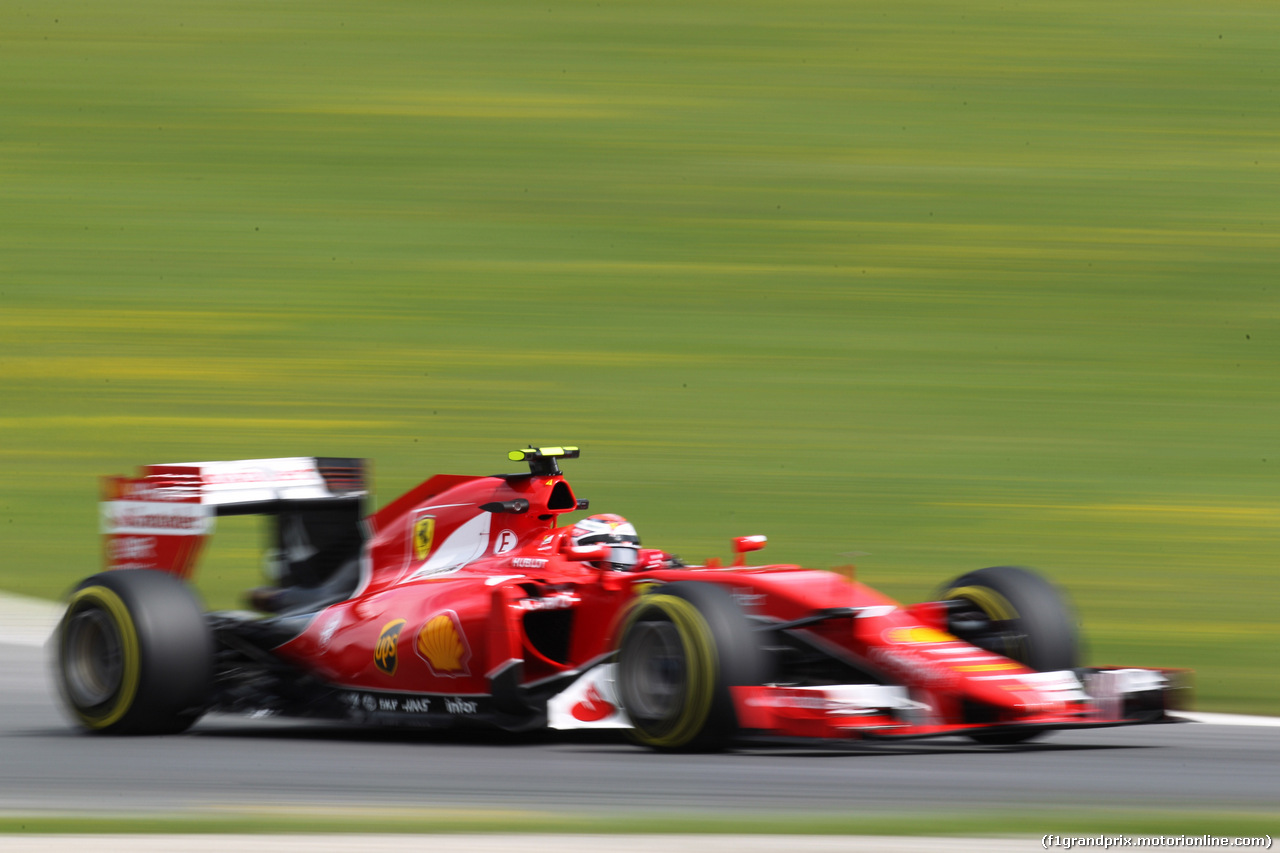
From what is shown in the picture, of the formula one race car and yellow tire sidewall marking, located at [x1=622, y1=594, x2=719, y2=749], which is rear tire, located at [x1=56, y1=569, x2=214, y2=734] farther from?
yellow tire sidewall marking, located at [x1=622, y1=594, x2=719, y2=749]

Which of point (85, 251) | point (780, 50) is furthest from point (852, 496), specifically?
point (780, 50)

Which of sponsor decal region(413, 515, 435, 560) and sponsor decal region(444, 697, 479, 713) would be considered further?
sponsor decal region(413, 515, 435, 560)

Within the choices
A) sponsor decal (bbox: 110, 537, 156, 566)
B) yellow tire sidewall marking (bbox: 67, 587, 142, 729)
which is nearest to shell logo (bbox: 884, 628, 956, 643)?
yellow tire sidewall marking (bbox: 67, 587, 142, 729)

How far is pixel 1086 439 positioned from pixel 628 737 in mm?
10109

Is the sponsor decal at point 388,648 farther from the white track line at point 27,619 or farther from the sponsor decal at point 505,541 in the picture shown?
the white track line at point 27,619

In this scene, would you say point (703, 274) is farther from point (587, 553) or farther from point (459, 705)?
point (459, 705)

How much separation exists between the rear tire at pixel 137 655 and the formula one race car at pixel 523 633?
11 mm

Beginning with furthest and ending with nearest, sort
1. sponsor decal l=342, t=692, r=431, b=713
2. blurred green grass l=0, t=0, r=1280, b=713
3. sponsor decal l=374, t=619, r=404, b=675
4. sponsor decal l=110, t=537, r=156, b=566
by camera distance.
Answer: blurred green grass l=0, t=0, r=1280, b=713 < sponsor decal l=110, t=537, r=156, b=566 < sponsor decal l=374, t=619, r=404, b=675 < sponsor decal l=342, t=692, r=431, b=713

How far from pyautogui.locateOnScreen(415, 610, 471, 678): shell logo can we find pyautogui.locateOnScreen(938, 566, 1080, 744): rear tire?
2138mm

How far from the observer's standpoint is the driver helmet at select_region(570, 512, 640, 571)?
8250 mm

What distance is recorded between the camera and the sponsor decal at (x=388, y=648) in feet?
27.4

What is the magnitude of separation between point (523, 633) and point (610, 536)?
0.73 metres

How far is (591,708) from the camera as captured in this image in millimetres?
7695

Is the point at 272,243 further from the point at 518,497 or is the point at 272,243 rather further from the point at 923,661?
the point at 923,661
